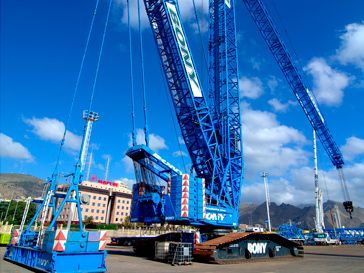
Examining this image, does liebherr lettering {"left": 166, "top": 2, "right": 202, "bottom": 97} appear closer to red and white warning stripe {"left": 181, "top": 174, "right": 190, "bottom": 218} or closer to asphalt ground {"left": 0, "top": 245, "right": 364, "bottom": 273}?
red and white warning stripe {"left": 181, "top": 174, "right": 190, "bottom": 218}

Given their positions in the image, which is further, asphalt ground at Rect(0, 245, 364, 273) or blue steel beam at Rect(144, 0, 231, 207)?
blue steel beam at Rect(144, 0, 231, 207)

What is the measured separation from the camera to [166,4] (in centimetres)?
2139

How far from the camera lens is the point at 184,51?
2152cm

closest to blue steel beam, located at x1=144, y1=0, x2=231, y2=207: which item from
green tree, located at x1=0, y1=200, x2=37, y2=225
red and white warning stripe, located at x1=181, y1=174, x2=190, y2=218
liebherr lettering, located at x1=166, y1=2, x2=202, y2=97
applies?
liebherr lettering, located at x1=166, y1=2, x2=202, y2=97

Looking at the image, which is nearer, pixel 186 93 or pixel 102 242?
pixel 102 242

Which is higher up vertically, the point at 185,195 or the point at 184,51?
the point at 184,51

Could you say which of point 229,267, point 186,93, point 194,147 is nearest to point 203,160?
point 194,147

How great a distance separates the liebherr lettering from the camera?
21.4m

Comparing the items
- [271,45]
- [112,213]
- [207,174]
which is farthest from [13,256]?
[112,213]

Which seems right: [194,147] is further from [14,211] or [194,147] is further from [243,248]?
[14,211]

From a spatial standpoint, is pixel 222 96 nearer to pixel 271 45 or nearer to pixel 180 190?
pixel 180 190

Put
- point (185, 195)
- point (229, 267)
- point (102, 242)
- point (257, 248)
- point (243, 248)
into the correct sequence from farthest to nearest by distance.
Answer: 1. point (185, 195)
2. point (257, 248)
3. point (243, 248)
4. point (229, 267)
5. point (102, 242)

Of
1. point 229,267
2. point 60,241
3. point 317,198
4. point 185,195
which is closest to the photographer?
point 60,241

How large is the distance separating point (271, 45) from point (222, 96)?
19954mm
